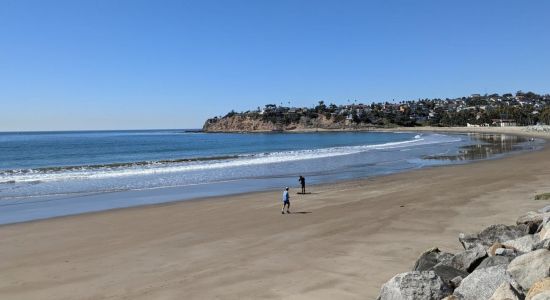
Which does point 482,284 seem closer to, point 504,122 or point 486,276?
point 486,276

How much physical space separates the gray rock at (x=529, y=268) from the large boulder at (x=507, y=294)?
58cm

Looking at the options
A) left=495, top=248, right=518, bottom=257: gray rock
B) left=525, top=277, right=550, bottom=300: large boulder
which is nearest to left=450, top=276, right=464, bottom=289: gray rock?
left=495, top=248, right=518, bottom=257: gray rock

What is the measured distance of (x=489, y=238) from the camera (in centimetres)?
963

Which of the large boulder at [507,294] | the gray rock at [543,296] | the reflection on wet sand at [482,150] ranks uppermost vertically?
the gray rock at [543,296]

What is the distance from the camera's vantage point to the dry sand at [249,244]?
9.30 meters

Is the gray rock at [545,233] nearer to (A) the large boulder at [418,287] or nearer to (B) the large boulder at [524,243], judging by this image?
(B) the large boulder at [524,243]

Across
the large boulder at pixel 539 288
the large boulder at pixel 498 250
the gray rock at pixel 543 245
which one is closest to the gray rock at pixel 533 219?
the large boulder at pixel 498 250

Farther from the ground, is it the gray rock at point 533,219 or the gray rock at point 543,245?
the gray rock at point 543,245

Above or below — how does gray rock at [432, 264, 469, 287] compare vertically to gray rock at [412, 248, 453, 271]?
above

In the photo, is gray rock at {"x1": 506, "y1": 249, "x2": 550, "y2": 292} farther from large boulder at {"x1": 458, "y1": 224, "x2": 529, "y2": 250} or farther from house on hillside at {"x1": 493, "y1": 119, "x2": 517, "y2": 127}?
house on hillside at {"x1": 493, "y1": 119, "x2": 517, "y2": 127}

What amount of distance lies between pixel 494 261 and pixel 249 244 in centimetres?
662

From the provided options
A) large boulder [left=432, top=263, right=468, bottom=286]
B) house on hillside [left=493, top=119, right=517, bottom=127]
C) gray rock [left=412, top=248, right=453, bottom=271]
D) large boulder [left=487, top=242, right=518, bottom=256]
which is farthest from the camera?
house on hillside [left=493, top=119, right=517, bottom=127]

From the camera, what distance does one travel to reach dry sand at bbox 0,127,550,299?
9.30m

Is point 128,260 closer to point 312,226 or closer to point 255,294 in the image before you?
point 255,294
